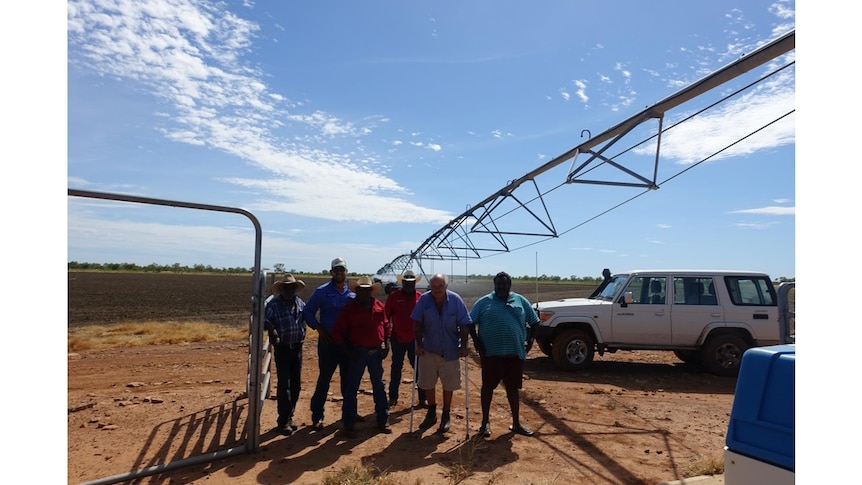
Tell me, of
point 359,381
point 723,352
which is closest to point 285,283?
point 359,381

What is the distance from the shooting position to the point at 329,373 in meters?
5.70

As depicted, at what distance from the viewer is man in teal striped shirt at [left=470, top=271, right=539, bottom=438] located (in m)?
5.51

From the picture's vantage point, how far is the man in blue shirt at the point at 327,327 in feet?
18.5

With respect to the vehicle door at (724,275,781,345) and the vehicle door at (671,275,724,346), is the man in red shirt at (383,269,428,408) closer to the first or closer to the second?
the vehicle door at (671,275,724,346)

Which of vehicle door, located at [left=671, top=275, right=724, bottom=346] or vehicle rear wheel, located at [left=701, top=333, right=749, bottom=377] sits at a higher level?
vehicle door, located at [left=671, top=275, right=724, bottom=346]

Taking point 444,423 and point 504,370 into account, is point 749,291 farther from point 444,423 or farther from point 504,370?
point 444,423

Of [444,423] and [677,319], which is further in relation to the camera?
[677,319]

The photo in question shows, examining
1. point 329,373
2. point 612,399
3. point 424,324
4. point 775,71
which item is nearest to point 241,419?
point 329,373

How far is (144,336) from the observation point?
45.5ft

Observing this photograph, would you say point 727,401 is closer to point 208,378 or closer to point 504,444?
point 504,444

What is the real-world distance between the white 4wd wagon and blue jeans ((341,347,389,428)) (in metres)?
4.34

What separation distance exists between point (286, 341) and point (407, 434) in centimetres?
162

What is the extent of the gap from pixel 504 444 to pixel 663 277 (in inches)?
216

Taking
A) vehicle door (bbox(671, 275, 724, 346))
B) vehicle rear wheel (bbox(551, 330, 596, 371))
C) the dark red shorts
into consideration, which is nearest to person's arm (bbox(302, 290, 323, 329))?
the dark red shorts
